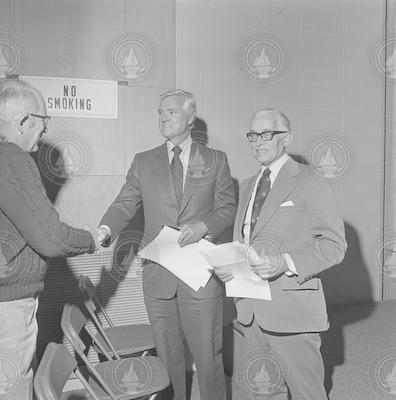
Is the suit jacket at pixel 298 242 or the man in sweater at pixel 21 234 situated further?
the suit jacket at pixel 298 242

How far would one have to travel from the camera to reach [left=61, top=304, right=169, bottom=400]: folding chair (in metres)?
2.21

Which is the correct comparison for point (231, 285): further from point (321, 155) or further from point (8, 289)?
point (321, 155)

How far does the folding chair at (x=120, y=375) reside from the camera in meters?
2.21

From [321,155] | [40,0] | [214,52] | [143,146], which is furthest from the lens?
[321,155]

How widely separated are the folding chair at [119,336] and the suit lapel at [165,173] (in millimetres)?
832

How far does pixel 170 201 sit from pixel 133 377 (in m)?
0.90

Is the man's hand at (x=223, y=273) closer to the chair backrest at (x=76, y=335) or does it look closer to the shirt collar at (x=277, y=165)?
the shirt collar at (x=277, y=165)

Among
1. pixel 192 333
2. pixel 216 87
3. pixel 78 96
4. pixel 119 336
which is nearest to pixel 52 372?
pixel 192 333

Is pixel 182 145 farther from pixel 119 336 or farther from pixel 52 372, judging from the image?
pixel 52 372

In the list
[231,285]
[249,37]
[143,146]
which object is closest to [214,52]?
[249,37]

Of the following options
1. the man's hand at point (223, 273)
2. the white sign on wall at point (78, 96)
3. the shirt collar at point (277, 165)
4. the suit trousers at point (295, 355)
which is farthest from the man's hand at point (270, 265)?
the white sign on wall at point (78, 96)

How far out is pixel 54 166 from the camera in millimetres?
3436

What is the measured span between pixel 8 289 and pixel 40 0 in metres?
2.30

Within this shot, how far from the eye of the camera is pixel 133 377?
7.75 feet
